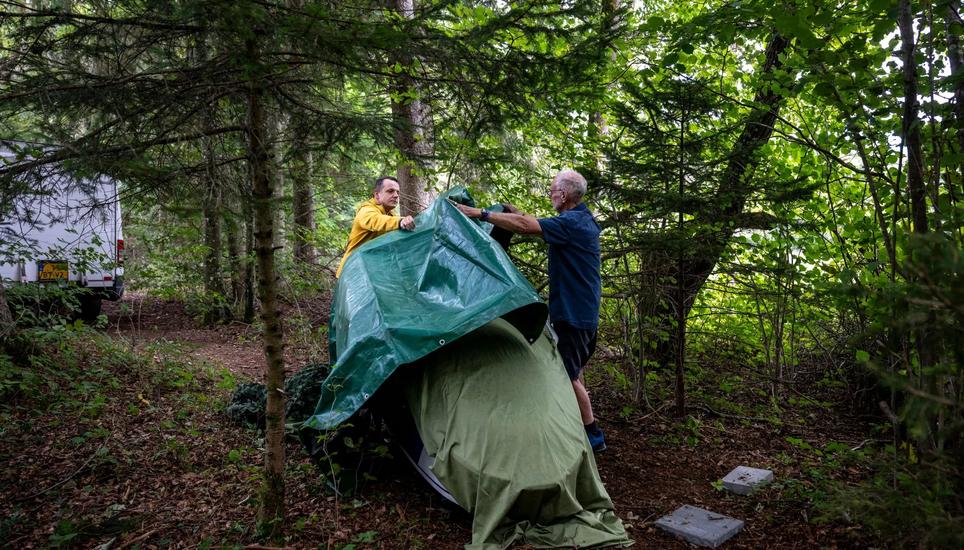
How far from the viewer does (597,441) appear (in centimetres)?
411

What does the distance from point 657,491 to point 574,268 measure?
5.10 feet

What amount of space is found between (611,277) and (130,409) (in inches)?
170

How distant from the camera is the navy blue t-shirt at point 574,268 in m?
3.84

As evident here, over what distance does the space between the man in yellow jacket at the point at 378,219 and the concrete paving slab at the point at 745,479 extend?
9.12 ft

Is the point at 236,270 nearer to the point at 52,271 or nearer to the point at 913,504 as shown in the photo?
the point at 52,271

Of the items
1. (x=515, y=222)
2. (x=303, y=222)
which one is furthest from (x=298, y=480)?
(x=303, y=222)

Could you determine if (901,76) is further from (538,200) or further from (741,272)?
(538,200)

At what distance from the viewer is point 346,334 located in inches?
149

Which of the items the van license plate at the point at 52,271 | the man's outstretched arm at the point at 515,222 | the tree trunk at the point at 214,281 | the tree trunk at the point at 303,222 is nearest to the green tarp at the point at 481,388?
the man's outstretched arm at the point at 515,222

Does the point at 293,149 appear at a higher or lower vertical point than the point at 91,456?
higher

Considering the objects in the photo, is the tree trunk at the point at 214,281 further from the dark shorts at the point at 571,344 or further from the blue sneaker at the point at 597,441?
the blue sneaker at the point at 597,441

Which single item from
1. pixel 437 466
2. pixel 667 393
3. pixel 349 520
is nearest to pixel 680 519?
pixel 437 466

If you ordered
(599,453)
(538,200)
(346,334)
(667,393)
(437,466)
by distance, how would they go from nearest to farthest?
1. (437,466)
2. (346,334)
3. (599,453)
4. (667,393)
5. (538,200)

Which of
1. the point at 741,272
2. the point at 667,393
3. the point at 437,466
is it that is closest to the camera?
the point at 437,466
